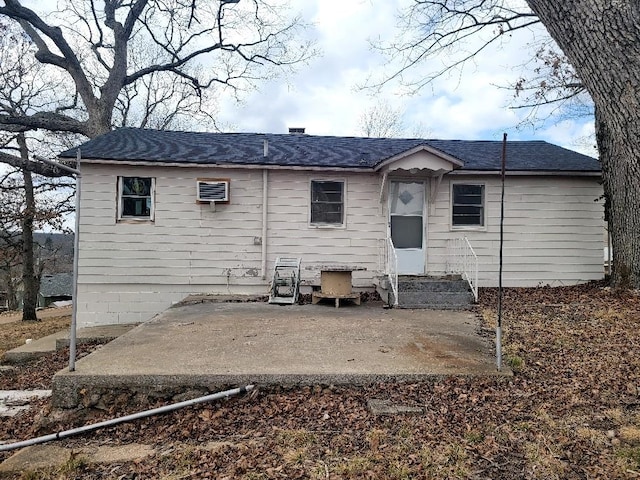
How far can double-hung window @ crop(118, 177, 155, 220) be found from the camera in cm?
887

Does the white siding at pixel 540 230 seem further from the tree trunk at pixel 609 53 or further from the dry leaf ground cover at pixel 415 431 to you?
the tree trunk at pixel 609 53

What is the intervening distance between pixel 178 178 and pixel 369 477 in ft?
25.1

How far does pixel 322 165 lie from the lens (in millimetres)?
8906

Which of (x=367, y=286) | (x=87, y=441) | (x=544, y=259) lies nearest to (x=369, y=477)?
(x=87, y=441)

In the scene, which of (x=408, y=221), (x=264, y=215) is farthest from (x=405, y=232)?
(x=264, y=215)

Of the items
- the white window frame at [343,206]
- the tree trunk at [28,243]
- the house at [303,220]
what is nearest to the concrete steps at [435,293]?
the house at [303,220]

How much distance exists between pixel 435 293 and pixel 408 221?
198 centimetres

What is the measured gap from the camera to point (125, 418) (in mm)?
3480

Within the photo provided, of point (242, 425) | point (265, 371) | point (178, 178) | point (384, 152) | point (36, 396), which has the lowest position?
point (36, 396)

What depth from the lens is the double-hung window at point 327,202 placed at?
9234mm

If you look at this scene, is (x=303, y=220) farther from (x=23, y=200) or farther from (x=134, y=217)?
(x=23, y=200)

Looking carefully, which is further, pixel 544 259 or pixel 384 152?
pixel 384 152

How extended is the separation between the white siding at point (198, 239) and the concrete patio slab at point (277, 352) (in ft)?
6.66

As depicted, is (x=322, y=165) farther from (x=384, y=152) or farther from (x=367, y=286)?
(x=367, y=286)
